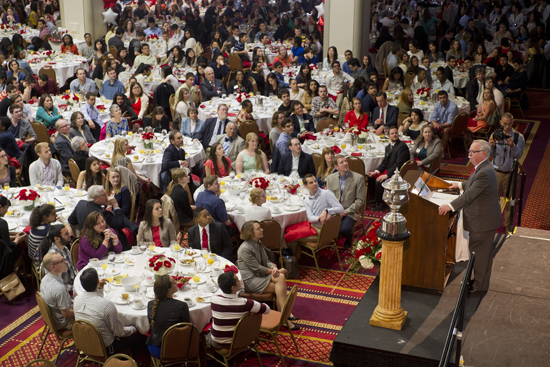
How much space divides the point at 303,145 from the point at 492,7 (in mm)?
14402

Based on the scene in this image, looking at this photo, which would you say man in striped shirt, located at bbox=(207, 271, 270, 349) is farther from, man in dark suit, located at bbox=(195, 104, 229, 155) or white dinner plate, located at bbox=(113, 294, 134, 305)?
man in dark suit, located at bbox=(195, 104, 229, 155)

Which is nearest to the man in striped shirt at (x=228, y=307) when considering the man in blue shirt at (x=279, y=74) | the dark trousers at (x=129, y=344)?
the dark trousers at (x=129, y=344)

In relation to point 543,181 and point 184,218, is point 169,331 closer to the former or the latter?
point 184,218

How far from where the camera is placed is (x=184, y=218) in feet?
27.1

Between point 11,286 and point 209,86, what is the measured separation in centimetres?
694

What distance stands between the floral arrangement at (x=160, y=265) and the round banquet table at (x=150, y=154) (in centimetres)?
306

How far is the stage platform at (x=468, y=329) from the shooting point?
186 inches

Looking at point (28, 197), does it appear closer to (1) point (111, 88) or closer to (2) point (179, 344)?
(2) point (179, 344)

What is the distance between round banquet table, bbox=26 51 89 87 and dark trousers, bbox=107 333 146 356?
1036 centimetres

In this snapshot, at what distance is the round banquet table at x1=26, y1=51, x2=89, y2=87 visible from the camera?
1512 centimetres

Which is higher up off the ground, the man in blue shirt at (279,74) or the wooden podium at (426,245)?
the man in blue shirt at (279,74)

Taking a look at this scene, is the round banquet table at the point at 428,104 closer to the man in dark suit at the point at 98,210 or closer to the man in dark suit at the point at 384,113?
the man in dark suit at the point at 384,113

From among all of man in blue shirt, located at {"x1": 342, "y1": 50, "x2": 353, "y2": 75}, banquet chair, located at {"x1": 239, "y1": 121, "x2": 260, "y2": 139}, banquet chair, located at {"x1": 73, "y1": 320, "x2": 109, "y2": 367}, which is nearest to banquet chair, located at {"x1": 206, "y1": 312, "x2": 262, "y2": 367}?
banquet chair, located at {"x1": 73, "y1": 320, "x2": 109, "y2": 367}

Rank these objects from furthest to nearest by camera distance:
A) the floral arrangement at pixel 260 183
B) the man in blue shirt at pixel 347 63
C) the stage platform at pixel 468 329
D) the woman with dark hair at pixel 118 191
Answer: the man in blue shirt at pixel 347 63 < the floral arrangement at pixel 260 183 < the woman with dark hair at pixel 118 191 < the stage platform at pixel 468 329
